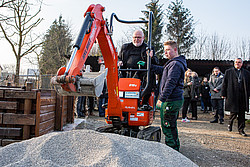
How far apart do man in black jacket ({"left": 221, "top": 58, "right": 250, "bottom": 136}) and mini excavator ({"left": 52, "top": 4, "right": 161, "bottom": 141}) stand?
120 inches

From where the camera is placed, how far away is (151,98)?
431 cm

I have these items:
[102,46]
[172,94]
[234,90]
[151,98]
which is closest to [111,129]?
[151,98]

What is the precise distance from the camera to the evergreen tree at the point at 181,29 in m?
27.8

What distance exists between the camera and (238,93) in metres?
6.18

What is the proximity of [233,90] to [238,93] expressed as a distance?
0.54ft

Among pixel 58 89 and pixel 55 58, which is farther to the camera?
pixel 55 58

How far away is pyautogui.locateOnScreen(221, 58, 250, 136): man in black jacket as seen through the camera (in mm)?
6102

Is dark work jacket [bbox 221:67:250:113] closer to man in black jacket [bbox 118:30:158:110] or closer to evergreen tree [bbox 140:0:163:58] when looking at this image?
man in black jacket [bbox 118:30:158:110]

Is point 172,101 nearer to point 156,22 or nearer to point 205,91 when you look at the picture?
point 205,91

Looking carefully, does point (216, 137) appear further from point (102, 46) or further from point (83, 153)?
point (83, 153)

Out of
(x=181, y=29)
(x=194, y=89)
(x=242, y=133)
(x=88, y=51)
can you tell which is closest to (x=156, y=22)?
(x=181, y=29)

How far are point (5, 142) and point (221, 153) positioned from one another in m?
A: 4.01

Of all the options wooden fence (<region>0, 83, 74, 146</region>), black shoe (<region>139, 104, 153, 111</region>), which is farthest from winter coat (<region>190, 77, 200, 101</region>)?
wooden fence (<region>0, 83, 74, 146</region>)

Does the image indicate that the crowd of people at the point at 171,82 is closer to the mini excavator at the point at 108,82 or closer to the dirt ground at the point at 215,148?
the mini excavator at the point at 108,82
